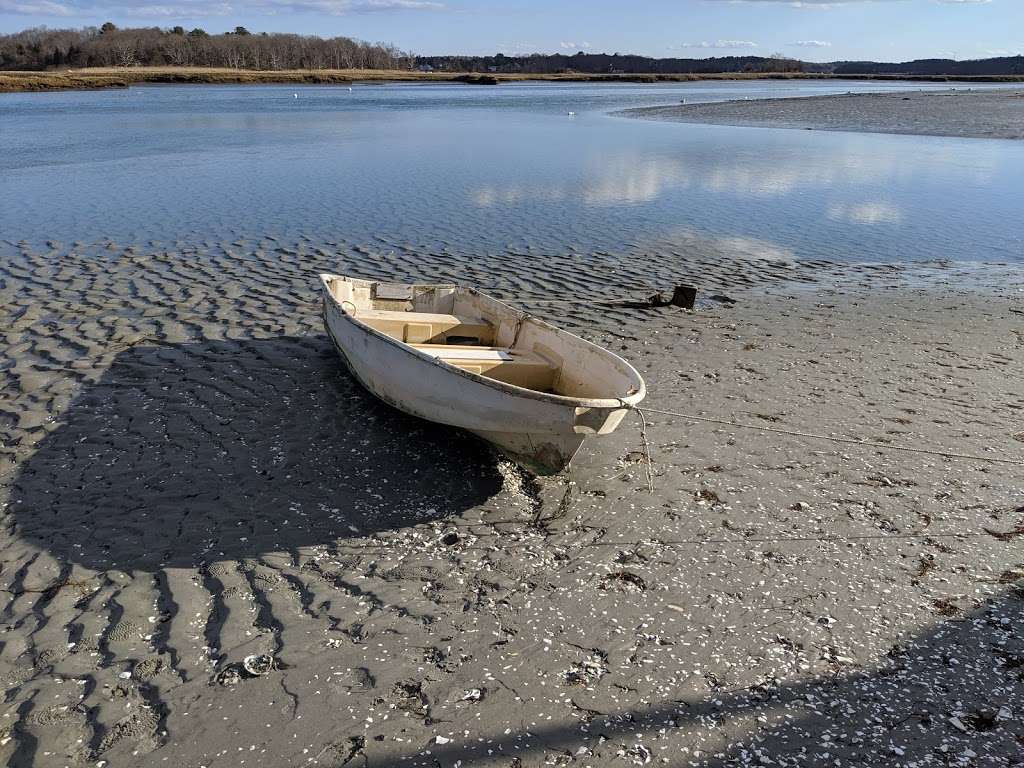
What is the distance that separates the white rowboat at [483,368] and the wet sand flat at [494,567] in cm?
50

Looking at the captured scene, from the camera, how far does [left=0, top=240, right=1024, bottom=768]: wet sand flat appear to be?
416 centimetres

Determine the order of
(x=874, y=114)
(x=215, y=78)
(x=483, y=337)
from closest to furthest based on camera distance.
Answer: (x=483, y=337), (x=874, y=114), (x=215, y=78)

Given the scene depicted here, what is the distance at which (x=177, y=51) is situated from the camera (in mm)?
121562

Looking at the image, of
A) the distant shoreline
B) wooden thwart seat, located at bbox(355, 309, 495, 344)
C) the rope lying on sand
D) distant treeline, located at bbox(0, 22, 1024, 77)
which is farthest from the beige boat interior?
distant treeline, located at bbox(0, 22, 1024, 77)

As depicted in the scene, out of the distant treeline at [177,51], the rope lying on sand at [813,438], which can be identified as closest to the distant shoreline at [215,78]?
the distant treeline at [177,51]

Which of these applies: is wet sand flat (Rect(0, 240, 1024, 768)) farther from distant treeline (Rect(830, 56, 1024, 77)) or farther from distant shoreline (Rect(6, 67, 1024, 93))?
distant treeline (Rect(830, 56, 1024, 77))

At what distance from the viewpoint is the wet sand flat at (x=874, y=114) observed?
144 ft

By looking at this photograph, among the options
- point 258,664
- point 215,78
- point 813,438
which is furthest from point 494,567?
point 215,78

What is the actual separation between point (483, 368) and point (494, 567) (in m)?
2.55

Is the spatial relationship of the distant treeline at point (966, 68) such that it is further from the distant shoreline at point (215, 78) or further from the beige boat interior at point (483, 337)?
the beige boat interior at point (483, 337)

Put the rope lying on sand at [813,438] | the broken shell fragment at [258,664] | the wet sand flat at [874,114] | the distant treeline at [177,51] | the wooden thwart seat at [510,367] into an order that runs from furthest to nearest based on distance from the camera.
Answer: the distant treeline at [177,51], the wet sand flat at [874,114], the wooden thwart seat at [510,367], the rope lying on sand at [813,438], the broken shell fragment at [258,664]

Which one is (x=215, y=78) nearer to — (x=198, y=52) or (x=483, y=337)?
(x=198, y=52)

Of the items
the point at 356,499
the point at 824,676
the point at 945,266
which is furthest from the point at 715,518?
the point at 945,266

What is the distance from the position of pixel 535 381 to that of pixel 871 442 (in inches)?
137
